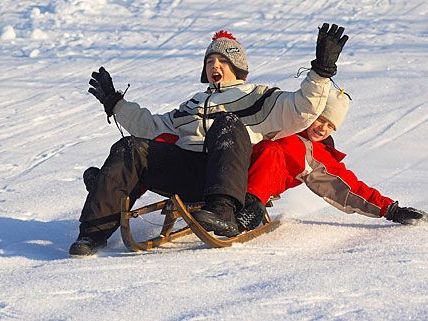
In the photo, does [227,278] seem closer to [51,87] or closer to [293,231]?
[293,231]

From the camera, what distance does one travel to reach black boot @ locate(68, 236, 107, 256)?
376 centimetres

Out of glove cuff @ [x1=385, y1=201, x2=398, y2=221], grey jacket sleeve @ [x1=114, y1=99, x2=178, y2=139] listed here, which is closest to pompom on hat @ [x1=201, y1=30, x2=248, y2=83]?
grey jacket sleeve @ [x1=114, y1=99, x2=178, y2=139]

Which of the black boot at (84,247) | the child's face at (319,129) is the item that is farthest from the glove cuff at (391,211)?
the black boot at (84,247)

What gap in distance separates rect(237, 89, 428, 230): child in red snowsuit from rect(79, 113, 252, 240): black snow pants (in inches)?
6.8

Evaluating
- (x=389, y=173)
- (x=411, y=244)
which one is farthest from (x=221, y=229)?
(x=389, y=173)

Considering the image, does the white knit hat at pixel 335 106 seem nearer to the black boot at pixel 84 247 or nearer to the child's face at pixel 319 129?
the child's face at pixel 319 129

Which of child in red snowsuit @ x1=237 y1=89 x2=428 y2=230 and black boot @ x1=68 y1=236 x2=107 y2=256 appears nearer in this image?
black boot @ x1=68 y1=236 x2=107 y2=256

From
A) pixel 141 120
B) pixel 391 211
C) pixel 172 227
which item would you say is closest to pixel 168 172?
pixel 172 227

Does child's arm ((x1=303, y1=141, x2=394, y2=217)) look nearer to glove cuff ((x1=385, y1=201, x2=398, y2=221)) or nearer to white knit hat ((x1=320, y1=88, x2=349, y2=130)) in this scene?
glove cuff ((x1=385, y1=201, x2=398, y2=221))

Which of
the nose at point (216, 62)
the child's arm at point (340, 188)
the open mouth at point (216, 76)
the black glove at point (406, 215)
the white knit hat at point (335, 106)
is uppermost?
the nose at point (216, 62)

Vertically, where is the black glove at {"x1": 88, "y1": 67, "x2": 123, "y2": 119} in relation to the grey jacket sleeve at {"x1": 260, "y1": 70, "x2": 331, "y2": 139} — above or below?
above

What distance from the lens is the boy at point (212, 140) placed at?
3701mm

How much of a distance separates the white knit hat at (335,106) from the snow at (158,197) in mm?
477

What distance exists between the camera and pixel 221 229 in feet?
11.8
